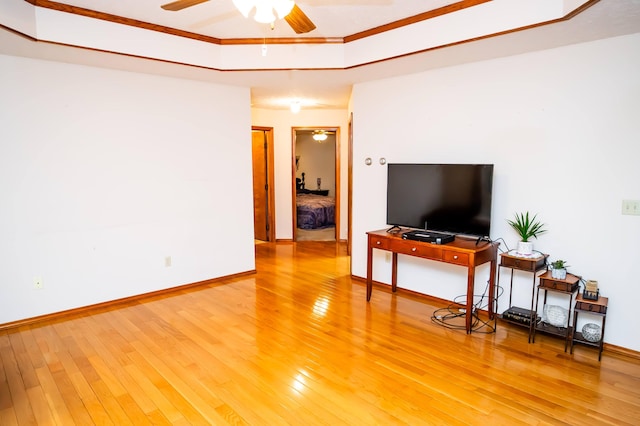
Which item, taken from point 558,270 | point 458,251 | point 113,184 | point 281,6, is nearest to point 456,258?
point 458,251

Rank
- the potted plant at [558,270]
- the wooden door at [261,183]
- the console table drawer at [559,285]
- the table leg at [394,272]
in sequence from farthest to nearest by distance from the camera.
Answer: the wooden door at [261,183] < the table leg at [394,272] < the potted plant at [558,270] < the console table drawer at [559,285]

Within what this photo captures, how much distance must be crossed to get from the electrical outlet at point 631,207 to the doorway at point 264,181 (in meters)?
5.30

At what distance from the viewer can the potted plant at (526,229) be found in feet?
10.7

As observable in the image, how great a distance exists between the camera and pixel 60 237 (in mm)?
3707

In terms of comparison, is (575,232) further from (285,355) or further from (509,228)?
(285,355)

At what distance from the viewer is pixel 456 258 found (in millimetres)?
3373

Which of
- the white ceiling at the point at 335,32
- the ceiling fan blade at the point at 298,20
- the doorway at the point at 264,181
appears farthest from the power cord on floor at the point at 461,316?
the doorway at the point at 264,181

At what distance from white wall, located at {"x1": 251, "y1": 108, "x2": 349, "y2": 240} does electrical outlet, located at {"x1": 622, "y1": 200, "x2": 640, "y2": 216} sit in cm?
457

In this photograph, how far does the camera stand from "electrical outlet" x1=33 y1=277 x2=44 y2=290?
3.60 meters

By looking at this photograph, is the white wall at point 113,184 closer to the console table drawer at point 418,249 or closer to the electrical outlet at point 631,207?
the console table drawer at point 418,249

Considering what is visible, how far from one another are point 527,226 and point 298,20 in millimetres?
2487

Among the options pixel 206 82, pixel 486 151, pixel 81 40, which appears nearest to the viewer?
pixel 81 40

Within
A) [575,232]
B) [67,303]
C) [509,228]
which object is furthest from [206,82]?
[575,232]

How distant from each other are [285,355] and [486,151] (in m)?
2.58
